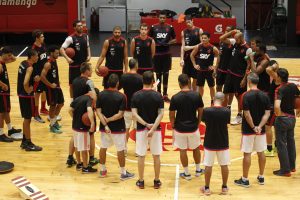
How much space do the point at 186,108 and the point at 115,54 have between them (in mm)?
3848

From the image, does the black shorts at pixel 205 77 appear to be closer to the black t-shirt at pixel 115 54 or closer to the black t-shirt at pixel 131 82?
the black t-shirt at pixel 115 54

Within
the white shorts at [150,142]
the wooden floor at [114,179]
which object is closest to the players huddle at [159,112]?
the white shorts at [150,142]

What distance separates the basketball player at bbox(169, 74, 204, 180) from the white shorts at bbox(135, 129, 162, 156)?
0.35m

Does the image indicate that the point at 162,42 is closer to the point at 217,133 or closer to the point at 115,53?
the point at 115,53

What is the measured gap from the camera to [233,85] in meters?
12.5

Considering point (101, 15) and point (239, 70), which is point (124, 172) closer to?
point (239, 70)

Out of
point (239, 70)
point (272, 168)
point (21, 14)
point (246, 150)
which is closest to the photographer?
point (246, 150)

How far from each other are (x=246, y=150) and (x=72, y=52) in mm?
5228

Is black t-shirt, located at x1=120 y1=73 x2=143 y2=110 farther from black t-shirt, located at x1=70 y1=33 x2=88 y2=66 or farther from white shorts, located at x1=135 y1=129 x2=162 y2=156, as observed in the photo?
black t-shirt, located at x1=70 y1=33 x2=88 y2=66

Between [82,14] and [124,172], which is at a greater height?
[82,14]

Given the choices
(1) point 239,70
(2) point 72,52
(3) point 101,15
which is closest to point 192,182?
(1) point 239,70

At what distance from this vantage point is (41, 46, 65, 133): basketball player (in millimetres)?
11582

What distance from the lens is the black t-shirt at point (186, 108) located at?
29.8 ft

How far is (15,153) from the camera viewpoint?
11047 millimetres
